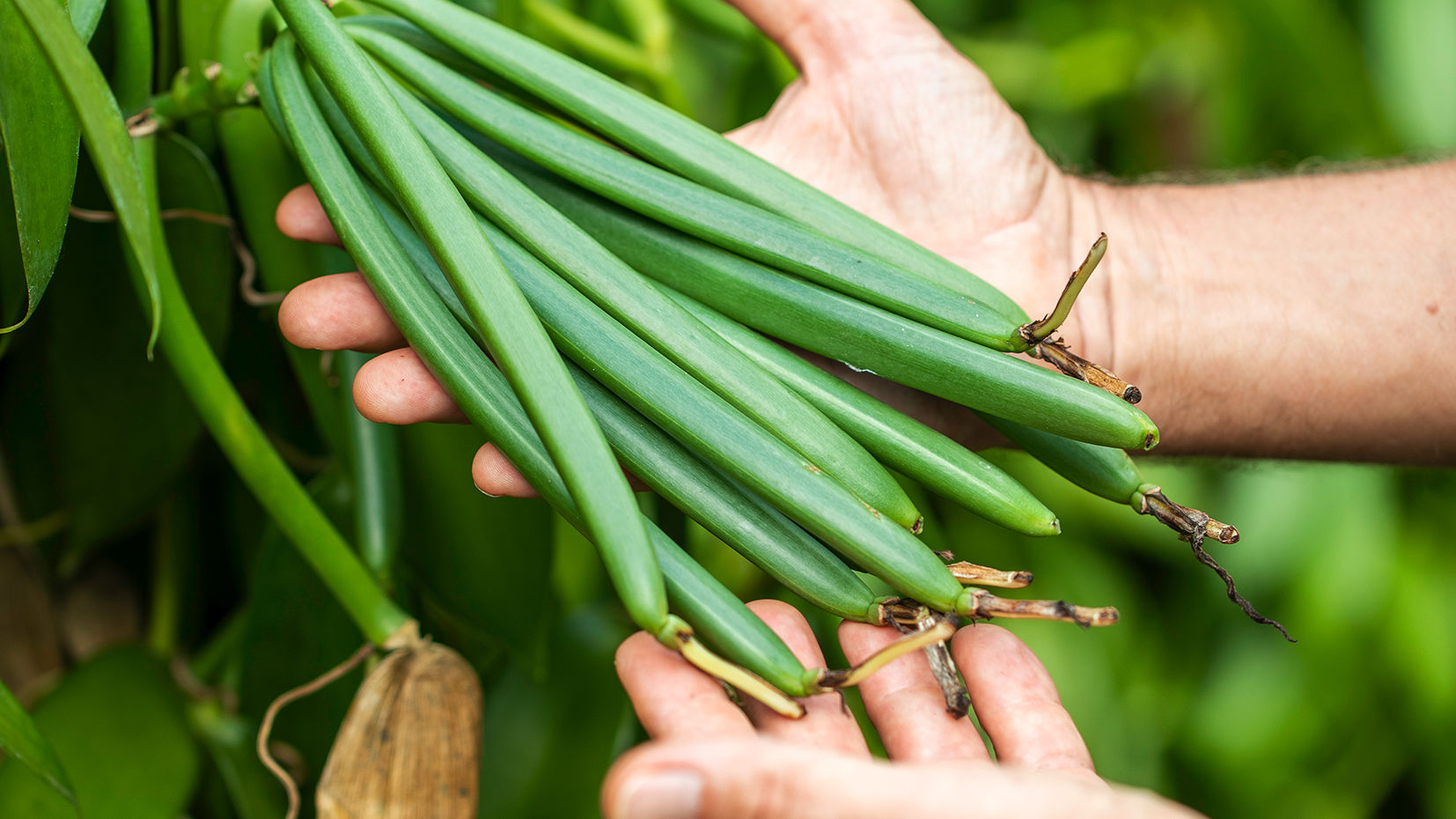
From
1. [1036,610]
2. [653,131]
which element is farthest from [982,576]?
[653,131]

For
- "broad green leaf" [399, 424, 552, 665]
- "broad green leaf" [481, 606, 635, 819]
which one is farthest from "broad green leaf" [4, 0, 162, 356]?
"broad green leaf" [481, 606, 635, 819]

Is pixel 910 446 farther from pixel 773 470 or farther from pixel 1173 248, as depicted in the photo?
pixel 1173 248

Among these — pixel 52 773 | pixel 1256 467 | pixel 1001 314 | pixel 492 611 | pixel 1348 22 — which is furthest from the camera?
pixel 1348 22

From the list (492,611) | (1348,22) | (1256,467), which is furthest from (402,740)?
(1348,22)

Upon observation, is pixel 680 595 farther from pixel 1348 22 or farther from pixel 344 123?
pixel 1348 22

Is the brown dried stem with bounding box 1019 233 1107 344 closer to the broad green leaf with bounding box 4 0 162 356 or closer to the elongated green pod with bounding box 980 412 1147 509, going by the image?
the elongated green pod with bounding box 980 412 1147 509

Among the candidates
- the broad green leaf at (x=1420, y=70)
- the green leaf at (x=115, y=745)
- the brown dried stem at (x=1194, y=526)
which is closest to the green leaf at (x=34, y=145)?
the green leaf at (x=115, y=745)

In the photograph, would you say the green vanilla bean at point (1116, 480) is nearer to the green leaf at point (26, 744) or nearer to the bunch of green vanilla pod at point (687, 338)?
the bunch of green vanilla pod at point (687, 338)

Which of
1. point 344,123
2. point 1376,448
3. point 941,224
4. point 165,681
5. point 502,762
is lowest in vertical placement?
point 502,762
